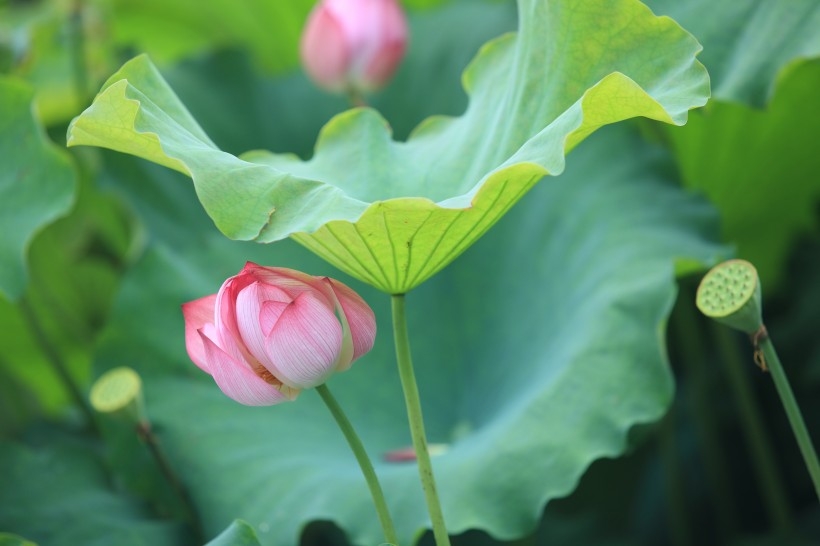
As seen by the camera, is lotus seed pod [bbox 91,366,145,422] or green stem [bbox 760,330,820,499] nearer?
green stem [bbox 760,330,820,499]

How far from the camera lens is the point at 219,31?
177cm

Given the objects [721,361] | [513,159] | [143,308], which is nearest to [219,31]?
[143,308]

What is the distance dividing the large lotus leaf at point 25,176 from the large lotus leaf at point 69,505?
25cm

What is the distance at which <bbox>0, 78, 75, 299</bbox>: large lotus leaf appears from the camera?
0.97 metres

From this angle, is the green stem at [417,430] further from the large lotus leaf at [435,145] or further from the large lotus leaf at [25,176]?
the large lotus leaf at [25,176]

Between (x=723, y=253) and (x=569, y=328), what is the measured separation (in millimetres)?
169

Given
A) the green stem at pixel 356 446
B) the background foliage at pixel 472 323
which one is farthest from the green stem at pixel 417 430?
the background foliage at pixel 472 323

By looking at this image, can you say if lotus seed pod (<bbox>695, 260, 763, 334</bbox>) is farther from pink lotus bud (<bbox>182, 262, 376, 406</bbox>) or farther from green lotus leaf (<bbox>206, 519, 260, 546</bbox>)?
green lotus leaf (<bbox>206, 519, 260, 546</bbox>)

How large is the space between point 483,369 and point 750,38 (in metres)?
0.46

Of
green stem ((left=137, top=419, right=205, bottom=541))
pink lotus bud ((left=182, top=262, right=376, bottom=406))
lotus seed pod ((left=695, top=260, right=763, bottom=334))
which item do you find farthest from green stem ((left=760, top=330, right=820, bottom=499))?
green stem ((left=137, top=419, right=205, bottom=541))

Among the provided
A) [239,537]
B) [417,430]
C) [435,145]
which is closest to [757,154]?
[435,145]

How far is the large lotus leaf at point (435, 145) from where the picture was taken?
1.93 ft

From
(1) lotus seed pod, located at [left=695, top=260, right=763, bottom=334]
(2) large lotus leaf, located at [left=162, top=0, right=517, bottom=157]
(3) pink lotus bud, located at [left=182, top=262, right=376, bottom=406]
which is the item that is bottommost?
(3) pink lotus bud, located at [left=182, top=262, right=376, bottom=406]

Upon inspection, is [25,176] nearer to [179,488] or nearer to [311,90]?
[179,488]
